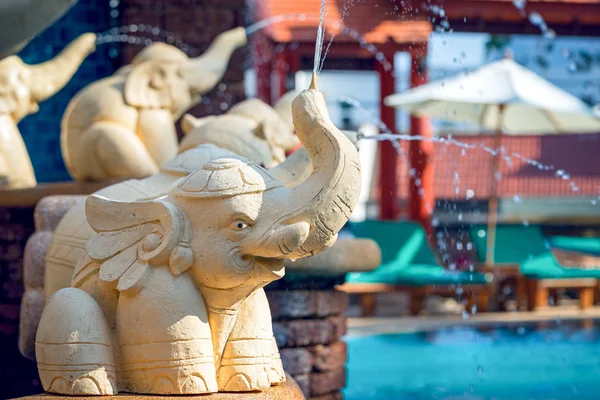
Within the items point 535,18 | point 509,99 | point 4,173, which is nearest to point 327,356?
point 4,173

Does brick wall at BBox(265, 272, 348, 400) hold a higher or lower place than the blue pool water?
higher

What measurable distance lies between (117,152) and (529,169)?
10875mm

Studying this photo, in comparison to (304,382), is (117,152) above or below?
above

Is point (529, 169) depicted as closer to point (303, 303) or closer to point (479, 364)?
point (479, 364)

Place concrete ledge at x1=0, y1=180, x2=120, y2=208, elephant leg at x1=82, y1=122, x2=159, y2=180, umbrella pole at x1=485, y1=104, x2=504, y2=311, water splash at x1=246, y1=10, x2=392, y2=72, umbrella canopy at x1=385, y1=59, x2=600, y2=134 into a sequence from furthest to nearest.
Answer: water splash at x1=246, y1=10, x2=392, y2=72 → umbrella pole at x1=485, y1=104, x2=504, y2=311 → umbrella canopy at x1=385, y1=59, x2=600, y2=134 → elephant leg at x1=82, y1=122, x2=159, y2=180 → concrete ledge at x1=0, y1=180, x2=120, y2=208

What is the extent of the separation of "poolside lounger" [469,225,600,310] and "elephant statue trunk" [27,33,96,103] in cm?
588

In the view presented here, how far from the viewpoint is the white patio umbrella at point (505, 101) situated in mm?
10336

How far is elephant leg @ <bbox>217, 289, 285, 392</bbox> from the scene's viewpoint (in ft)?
8.32

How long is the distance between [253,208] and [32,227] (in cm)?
261

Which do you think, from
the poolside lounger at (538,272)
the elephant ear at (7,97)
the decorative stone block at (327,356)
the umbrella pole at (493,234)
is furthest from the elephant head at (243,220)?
the poolside lounger at (538,272)

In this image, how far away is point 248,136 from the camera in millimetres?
4070

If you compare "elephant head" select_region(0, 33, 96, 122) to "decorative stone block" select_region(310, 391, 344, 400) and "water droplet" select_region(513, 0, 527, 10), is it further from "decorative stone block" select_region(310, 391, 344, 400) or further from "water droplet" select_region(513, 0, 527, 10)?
"water droplet" select_region(513, 0, 527, 10)

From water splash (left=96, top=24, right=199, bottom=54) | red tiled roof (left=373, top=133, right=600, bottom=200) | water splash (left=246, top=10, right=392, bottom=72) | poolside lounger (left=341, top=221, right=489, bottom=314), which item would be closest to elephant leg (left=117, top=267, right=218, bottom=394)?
water splash (left=96, top=24, right=199, bottom=54)

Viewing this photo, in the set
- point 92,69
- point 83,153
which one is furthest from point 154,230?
point 92,69
